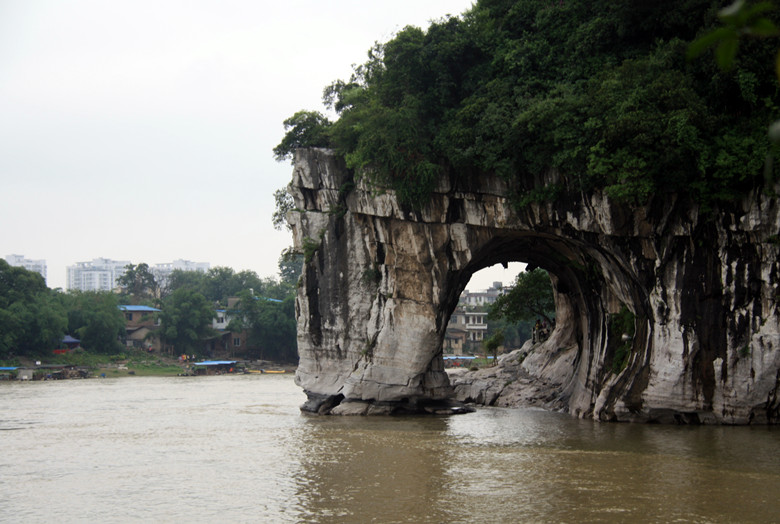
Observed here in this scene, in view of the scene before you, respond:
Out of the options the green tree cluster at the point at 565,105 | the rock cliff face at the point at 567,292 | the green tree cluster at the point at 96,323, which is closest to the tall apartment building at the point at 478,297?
the green tree cluster at the point at 96,323

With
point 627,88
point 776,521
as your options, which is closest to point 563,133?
point 627,88

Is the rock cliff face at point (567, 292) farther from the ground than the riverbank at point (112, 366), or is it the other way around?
the rock cliff face at point (567, 292)

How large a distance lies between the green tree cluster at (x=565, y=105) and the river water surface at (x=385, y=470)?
4.46 metres

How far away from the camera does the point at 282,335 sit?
45.7m

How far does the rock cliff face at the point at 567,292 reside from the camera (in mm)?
13305

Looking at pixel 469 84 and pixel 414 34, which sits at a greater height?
pixel 414 34

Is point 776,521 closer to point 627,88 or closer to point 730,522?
A: point 730,522

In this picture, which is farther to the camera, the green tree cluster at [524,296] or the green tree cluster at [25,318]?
the green tree cluster at [25,318]

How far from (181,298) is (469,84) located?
3289cm

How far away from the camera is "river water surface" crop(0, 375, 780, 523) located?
8.08m

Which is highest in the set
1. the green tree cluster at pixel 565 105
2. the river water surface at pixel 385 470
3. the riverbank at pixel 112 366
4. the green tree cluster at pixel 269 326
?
the green tree cluster at pixel 565 105

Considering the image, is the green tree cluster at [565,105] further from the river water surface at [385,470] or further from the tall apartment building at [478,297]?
the tall apartment building at [478,297]

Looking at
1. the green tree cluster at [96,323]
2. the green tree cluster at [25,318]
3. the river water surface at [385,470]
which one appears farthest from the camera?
the green tree cluster at [96,323]

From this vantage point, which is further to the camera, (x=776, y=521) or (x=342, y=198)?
(x=342, y=198)
